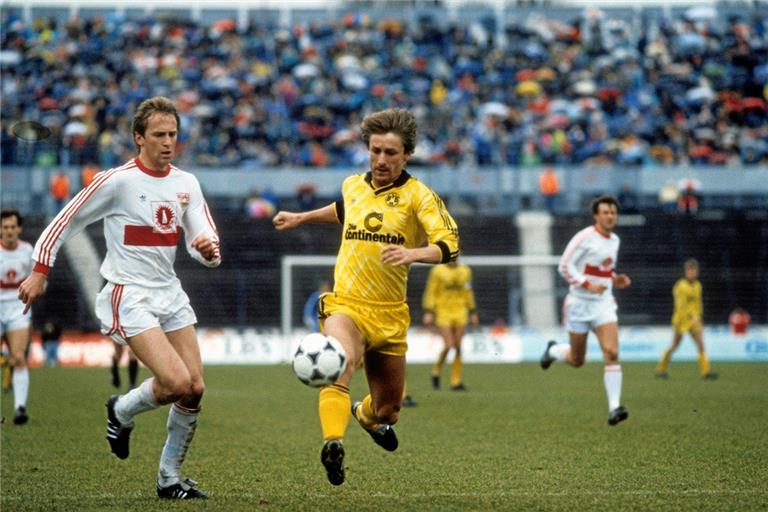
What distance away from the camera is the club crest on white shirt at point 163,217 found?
8.23 meters

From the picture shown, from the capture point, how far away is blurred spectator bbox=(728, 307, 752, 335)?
102 ft

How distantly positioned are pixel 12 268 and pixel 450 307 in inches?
334

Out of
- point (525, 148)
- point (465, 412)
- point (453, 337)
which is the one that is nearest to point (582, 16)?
point (525, 148)

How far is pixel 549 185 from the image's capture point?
3341 cm

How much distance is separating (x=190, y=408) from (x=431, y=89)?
3252 cm

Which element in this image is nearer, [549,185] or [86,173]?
[86,173]

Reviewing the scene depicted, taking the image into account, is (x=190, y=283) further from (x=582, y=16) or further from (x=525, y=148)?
(x=582, y=16)

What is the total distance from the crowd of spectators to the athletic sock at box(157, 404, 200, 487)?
26.4m

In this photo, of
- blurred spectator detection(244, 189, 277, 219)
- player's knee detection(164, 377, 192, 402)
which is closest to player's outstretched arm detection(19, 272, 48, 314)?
player's knee detection(164, 377, 192, 402)

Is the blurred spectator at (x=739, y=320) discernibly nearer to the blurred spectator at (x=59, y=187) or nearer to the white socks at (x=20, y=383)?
the blurred spectator at (x=59, y=187)

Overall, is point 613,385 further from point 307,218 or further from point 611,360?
point 307,218

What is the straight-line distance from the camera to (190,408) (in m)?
8.29

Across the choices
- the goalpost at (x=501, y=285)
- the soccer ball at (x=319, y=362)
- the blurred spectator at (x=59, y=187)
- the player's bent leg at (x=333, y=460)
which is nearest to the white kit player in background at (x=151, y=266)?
the soccer ball at (x=319, y=362)

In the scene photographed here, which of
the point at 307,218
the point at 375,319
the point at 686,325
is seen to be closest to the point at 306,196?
the point at 686,325
